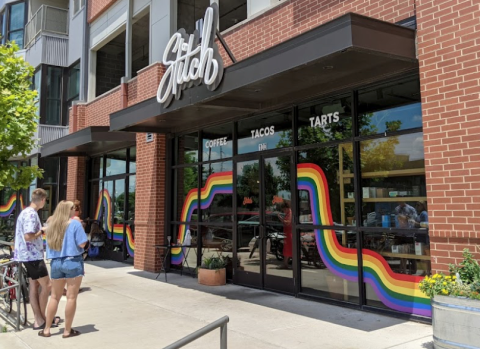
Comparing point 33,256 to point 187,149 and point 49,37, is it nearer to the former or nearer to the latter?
point 187,149

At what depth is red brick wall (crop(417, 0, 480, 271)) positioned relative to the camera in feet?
16.6

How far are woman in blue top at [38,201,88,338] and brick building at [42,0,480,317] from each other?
10.0 feet

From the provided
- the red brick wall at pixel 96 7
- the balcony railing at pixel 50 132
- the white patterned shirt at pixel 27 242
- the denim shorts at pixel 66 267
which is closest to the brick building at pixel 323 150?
the red brick wall at pixel 96 7

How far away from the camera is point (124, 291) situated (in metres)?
8.53

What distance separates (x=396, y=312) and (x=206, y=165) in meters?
5.32

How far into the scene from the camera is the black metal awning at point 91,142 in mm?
11656

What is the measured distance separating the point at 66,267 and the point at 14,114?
16.0 ft

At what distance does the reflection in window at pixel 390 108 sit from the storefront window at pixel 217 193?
133 inches

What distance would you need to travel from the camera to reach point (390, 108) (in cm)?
650

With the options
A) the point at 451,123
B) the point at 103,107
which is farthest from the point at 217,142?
the point at 103,107

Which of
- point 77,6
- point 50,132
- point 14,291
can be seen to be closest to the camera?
point 14,291

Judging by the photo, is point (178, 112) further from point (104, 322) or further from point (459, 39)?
point (459, 39)

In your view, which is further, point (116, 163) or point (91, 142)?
point (116, 163)

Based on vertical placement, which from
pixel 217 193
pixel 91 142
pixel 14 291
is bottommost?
pixel 14 291
